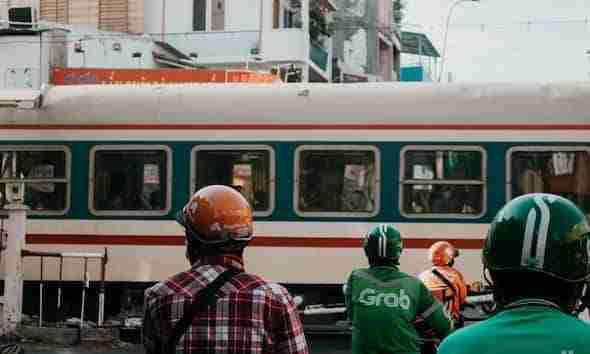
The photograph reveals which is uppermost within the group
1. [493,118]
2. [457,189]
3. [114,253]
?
[493,118]

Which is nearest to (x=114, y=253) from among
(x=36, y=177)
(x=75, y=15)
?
(x=36, y=177)

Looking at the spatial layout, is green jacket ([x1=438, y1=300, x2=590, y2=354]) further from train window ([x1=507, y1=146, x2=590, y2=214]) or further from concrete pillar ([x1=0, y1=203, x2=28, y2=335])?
train window ([x1=507, y1=146, x2=590, y2=214])

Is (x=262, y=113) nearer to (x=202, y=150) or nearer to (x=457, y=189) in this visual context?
(x=202, y=150)

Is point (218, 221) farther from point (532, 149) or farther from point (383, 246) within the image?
point (532, 149)

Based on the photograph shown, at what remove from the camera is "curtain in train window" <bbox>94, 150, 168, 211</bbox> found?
14.4 meters

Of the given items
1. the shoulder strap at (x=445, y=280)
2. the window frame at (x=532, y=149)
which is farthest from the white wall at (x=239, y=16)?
the shoulder strap at (x=445, y=280)

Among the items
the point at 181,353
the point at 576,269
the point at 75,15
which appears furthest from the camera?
the point at 75,15

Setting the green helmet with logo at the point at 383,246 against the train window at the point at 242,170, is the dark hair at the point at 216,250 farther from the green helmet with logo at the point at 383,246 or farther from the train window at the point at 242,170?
the train window at the point at 242,170

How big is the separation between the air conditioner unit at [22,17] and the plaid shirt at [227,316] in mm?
25355

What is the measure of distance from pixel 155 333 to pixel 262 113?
33.5 feet

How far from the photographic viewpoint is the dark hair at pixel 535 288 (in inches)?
103

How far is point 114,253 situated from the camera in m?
14.4

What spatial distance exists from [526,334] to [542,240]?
0.74 feet

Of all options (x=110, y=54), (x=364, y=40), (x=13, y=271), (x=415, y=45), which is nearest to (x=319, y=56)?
(x=110, y=54)
